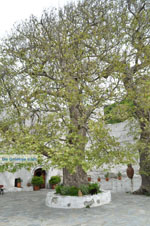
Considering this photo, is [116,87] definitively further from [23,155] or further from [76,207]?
[76,207]

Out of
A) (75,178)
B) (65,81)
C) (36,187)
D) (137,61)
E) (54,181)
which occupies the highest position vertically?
(137,61)

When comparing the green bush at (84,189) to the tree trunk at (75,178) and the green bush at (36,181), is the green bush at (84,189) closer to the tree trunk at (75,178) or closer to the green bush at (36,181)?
the tree trunk at (75,178)

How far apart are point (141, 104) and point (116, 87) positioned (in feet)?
7.81

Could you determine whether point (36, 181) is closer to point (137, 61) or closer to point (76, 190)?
point (76, 190)

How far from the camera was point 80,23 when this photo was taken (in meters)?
14.5

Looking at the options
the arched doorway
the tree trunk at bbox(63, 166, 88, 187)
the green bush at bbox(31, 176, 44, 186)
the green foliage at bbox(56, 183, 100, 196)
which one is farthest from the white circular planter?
the arched doorway

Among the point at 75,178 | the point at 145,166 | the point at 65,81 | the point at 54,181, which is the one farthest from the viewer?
the point at 54,181

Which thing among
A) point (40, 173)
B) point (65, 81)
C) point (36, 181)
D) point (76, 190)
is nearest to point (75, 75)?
point (65, 81)

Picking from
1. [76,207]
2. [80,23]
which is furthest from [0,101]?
[76,207]

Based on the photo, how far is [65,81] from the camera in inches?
501

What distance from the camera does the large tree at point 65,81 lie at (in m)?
11.9

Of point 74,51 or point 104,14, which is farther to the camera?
point 104,14

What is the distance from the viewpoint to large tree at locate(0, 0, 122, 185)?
11883mm

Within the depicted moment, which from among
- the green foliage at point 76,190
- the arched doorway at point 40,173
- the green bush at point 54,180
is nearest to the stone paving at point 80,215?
the green foliage at point 76,190
